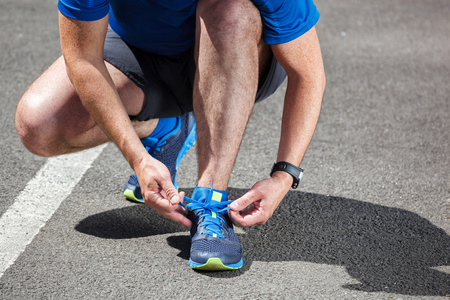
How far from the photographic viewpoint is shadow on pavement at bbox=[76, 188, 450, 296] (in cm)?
208

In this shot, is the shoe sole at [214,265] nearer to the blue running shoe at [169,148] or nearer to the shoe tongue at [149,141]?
the blue running shoe at [169,148]

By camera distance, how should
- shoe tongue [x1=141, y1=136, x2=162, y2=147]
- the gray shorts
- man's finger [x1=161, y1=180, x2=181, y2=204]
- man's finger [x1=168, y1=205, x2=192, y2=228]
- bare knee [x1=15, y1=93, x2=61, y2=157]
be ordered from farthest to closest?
shoe tongue [x1=141, y1=136, x2=162, y2=147]
the gray shorts
bare knee [x1=15, y1=93, x2=61, y2=157]
man's finger [x1=168, y1=205, x2=192, y2=228]
man's finger [x1=161, y1=180, x2=181, y2=204]

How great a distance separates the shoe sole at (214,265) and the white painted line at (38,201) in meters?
0.61

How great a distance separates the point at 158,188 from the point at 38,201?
0.76m

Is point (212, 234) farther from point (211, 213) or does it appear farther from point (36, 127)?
point (36, 127)

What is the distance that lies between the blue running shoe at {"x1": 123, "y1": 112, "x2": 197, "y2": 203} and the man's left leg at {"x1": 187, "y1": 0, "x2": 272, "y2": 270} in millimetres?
534

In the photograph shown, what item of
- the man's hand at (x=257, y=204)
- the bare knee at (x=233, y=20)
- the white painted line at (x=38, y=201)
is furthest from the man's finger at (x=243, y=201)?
the white painted line at (x=38, y=201)

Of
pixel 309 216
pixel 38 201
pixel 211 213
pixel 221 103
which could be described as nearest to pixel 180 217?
pixel 211 213

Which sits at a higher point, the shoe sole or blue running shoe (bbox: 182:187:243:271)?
blue running shoe (bbox: 182:187:243:271)

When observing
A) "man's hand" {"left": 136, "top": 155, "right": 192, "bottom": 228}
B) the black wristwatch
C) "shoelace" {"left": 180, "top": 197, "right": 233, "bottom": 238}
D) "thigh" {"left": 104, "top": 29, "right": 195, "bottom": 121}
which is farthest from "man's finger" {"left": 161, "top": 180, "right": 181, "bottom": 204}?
"thigh" {"left": 104, "top": 29, "right": 195, "bottom": 121}

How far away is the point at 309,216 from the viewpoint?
2520 millimetres

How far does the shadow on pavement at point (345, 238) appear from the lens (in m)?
2.08

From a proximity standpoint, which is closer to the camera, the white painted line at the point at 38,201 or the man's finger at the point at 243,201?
the man's finger at the point at 243,201

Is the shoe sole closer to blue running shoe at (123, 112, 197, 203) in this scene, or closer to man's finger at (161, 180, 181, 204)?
man's finger at (161, 180, 181, 204)
